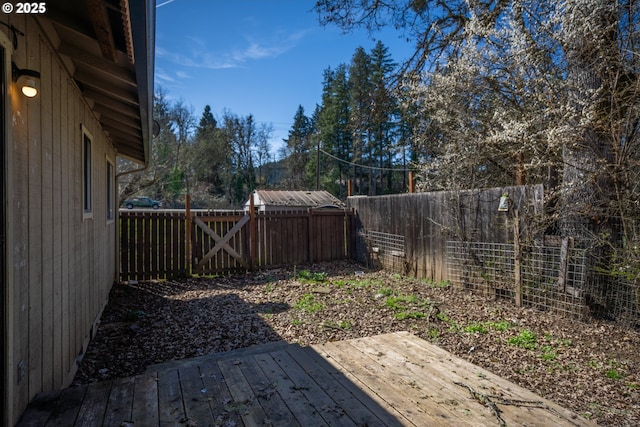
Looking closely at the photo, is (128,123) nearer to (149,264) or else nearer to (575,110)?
(149,264)

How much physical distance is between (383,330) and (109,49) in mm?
3571

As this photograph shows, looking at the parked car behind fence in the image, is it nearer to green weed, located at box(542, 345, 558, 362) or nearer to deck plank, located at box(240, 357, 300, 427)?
deck plank, located at box(240, 357, 300, 427)

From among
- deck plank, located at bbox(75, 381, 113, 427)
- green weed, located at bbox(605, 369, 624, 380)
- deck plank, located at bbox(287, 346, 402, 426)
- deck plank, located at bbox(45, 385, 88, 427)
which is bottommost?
green weed, located at bbox(605, 369, 624, 380)

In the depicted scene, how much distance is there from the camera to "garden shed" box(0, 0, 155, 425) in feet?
5.07

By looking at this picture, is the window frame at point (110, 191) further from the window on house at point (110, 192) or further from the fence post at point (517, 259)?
the fence post at point (517, 259)

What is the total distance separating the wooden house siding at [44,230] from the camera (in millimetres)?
1638

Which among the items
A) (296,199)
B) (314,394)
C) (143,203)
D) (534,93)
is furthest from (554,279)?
(143,203)

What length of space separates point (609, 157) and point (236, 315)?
15.9 ft

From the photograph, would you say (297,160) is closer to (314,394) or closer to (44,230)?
(44,230)

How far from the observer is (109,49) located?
1.85m

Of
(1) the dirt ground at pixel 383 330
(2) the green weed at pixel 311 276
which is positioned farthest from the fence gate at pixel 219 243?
(2) the green weed at pixel 311 276

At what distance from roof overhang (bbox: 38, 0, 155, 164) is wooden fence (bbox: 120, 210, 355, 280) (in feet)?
10.1

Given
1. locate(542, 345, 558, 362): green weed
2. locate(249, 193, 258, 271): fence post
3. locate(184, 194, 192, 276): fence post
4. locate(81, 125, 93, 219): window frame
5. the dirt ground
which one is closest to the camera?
the dirt ground

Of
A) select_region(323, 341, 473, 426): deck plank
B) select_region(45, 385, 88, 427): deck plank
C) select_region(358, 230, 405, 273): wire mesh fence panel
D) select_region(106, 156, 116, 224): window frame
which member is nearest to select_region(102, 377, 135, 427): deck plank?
select_region(45, 385, 88, 427): deck plank
